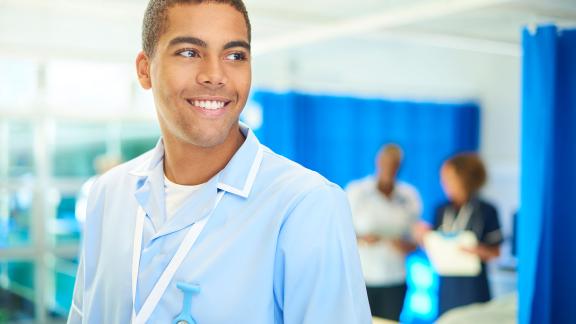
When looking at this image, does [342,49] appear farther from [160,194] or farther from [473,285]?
[160,194]

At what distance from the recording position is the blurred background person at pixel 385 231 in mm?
4117

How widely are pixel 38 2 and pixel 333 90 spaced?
11.6ft

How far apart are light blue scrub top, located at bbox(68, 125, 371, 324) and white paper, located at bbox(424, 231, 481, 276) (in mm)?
2608

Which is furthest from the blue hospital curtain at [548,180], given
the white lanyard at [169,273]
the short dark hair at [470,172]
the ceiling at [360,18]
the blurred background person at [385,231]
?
the white lanyard at [169,273]

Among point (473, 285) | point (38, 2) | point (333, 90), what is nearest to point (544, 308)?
point (473, 285)

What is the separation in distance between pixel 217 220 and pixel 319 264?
220 millimetres

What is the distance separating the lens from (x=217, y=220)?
3.84ft

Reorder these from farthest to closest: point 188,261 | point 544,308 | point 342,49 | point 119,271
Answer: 1. point 342,49
2. point 544,308
3. point 119,271
4. point 188,261

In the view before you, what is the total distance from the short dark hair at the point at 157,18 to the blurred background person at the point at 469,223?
2782 mm

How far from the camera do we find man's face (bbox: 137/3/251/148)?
1138 mm

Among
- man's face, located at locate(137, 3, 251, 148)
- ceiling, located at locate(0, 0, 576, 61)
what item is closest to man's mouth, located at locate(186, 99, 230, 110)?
man's face, located at locate(137, 3, 251, 148)

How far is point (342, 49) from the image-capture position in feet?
21.7

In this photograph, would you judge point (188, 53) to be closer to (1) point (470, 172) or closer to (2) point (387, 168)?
(1) point (470, 172)

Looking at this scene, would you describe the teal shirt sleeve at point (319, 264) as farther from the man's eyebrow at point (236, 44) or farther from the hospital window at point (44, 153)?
the hospital window at point (44, 153)
